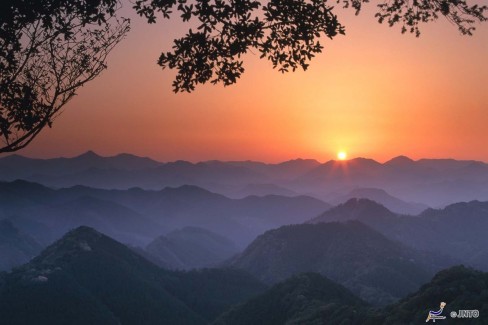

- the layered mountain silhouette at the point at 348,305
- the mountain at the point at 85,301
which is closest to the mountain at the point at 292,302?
the layered mountain silhouette at the point at 348,305

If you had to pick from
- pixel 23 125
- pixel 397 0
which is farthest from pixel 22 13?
pixel 397 0

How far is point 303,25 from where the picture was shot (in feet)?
56.0

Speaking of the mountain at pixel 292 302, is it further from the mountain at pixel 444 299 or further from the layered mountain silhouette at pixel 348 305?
the mountain at pixel 444 299

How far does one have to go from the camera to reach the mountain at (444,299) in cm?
7475

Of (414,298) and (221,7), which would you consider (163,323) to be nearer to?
(414,298)

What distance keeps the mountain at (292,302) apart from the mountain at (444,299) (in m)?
26.7

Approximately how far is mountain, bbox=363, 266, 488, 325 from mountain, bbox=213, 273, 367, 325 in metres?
26.7

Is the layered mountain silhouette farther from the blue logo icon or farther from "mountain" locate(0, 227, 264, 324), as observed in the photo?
"mountain" locate(0, 227, 264, 324)

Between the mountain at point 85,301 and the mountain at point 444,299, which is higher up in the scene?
the mountain at point 444,299

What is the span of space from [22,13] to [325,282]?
145m

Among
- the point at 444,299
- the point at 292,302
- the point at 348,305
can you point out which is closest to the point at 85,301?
the point at 292,302

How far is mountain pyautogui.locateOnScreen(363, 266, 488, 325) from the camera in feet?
245

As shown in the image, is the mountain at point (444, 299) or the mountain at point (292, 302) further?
the mountain at point (292, 302)

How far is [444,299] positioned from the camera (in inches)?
3204
